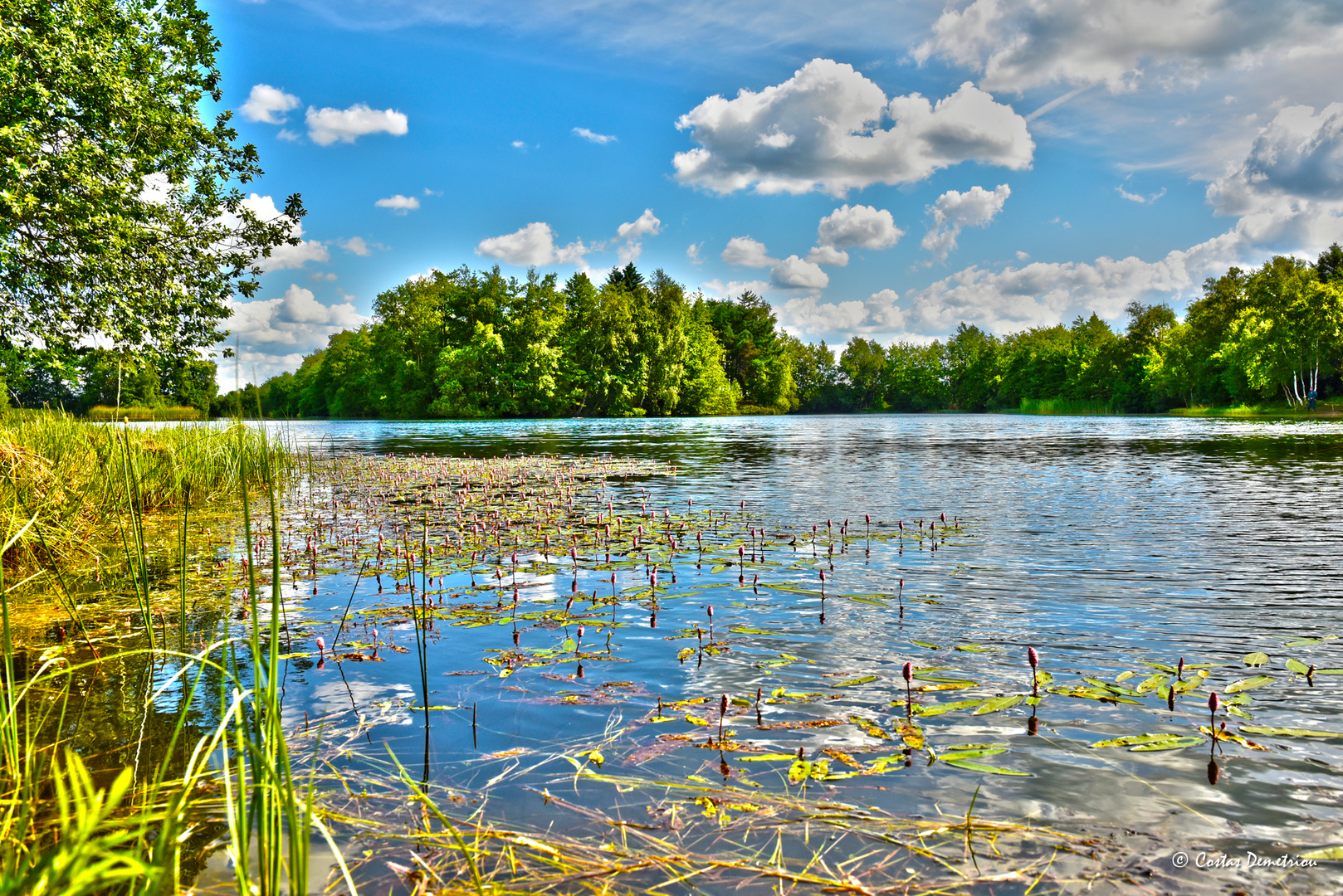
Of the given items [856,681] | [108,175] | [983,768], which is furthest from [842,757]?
[108,175]

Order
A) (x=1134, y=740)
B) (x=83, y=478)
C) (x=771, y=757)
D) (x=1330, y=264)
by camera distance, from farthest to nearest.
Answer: (x=1330, y=264) < (x=83, y=478) < (x=1134, y=740) < (x=771, y=757)

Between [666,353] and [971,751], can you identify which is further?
[666,353]

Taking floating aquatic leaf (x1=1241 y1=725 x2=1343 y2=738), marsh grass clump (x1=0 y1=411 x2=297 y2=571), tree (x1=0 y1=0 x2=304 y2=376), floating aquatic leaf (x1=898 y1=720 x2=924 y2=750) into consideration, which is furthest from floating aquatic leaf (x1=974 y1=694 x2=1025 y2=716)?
tree (x1=0 y1=0 x2=304 y2=376)

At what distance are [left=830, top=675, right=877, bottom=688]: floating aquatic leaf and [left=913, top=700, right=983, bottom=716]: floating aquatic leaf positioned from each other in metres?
0.41

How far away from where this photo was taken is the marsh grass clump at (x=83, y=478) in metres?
6.02

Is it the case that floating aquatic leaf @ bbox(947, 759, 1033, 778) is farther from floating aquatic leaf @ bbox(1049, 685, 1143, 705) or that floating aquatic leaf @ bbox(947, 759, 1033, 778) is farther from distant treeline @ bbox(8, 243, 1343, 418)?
distant treeline @ bbox(8, 243, 1343, 418)

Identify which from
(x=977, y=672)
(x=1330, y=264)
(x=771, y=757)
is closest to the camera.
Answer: (x=771, y=757)

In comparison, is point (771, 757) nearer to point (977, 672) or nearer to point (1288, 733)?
point (977, 672)

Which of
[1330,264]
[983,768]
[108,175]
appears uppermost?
[1330,264]

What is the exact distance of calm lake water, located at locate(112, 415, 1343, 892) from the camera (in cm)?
314

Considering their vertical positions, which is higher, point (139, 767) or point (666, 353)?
point (666, 353)

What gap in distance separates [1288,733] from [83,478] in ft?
34.6

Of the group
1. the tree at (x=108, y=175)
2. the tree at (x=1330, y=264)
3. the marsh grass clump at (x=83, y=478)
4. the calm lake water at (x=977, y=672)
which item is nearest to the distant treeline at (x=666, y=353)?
the tree at (x=1330, y=264)

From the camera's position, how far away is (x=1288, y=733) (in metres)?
3.74
